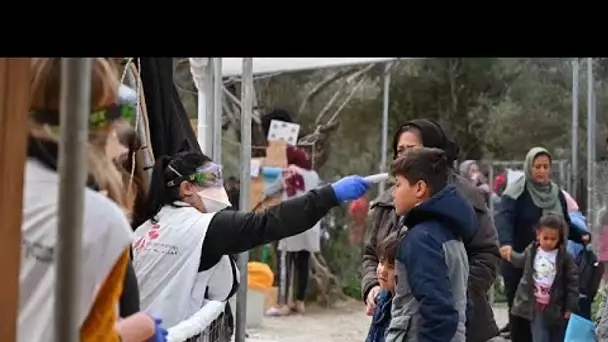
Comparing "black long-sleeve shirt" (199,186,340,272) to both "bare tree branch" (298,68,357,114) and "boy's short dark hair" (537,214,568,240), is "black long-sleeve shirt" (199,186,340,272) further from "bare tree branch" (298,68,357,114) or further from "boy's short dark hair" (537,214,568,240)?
"bare tree branch" (298,68,357,114)

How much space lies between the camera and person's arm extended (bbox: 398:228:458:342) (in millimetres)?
2463

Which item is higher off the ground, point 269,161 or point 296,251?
point 269,161

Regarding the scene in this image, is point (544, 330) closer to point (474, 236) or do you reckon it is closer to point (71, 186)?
point (474, 236)

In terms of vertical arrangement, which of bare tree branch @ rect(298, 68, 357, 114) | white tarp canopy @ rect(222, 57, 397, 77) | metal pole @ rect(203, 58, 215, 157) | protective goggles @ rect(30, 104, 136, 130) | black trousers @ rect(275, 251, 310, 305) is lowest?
black trousers @ rect(275, 251, 310, 305)

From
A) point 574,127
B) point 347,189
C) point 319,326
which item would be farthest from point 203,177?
Answer: point 574,127

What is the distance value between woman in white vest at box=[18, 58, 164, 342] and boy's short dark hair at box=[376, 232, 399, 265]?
4.01ft

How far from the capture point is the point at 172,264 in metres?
2.64

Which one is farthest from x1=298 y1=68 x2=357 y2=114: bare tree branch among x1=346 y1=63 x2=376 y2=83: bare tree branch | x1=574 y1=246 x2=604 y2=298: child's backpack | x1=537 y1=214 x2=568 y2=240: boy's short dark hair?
x1=537 y1=214 x2=568 y2=240: boy's short dark hair

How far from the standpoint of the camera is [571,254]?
4.43 m

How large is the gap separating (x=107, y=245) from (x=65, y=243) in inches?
5.9

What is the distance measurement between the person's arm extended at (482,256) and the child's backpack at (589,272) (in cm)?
186

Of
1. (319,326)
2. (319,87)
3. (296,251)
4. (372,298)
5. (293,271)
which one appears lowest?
(319,326)
